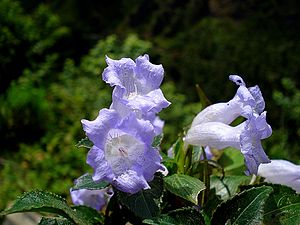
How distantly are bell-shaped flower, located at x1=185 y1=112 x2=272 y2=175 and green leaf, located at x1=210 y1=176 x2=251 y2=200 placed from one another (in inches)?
3.2

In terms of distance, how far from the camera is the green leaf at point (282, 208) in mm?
646

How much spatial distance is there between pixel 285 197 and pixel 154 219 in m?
0.17

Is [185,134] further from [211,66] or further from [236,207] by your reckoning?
[211,66]

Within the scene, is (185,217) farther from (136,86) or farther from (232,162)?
(232,162)

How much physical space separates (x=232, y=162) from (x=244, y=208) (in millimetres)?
301

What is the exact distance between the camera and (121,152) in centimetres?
60

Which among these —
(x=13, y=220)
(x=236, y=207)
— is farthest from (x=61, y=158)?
(x=236, y=207)

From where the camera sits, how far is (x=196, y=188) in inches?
25.3

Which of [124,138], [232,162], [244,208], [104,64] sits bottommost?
[104,64]

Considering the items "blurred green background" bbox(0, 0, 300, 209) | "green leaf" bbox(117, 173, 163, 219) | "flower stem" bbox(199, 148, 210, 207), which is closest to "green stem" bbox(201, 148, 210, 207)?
"flower stem" bbox(199, 148, 210, 207)

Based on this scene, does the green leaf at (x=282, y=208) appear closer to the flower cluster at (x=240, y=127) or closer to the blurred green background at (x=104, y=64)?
the flower cluster at (x=240, y=127)

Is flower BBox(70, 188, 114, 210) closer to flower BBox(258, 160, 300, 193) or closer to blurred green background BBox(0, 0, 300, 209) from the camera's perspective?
flower BBox(258, 160, 300, 193)

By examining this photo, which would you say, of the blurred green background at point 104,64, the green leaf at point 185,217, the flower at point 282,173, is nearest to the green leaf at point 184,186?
the green leaf at point 185,217

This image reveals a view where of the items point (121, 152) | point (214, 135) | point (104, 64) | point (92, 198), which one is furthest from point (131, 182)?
point (104, 64)
